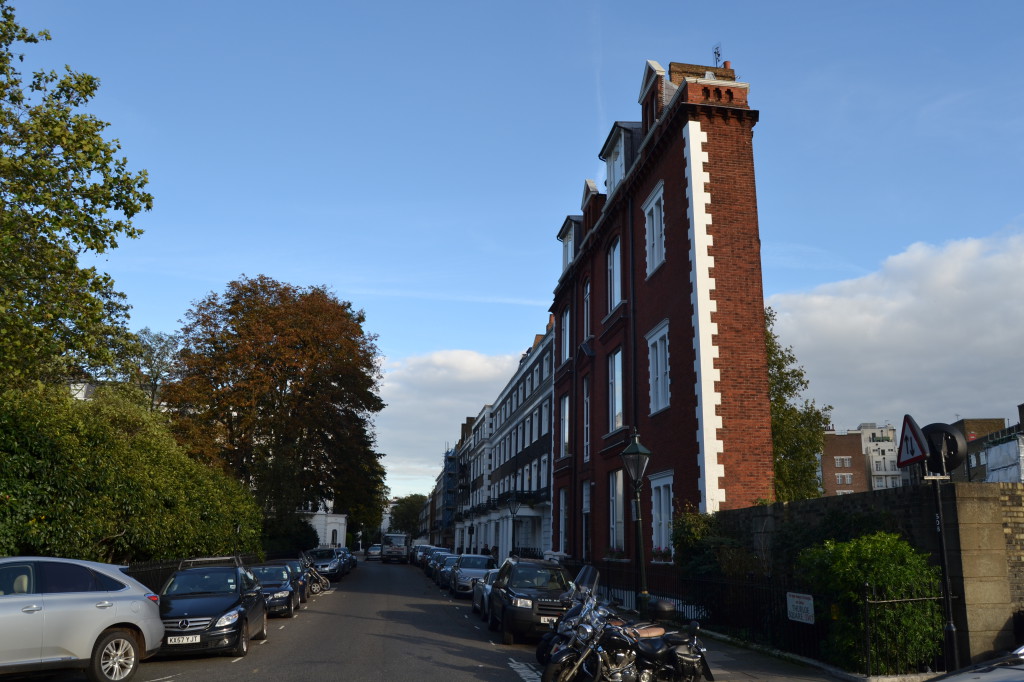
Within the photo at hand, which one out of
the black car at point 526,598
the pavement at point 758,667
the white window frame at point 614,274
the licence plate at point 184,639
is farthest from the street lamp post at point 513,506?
the licence plate at point 184,639

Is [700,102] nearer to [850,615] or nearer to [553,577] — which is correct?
[553,577]

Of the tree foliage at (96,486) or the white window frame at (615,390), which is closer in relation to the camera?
the tree foliage at (96,486)

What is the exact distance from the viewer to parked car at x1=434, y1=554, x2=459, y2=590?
33.0 meters

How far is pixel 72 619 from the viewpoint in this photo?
9.90m

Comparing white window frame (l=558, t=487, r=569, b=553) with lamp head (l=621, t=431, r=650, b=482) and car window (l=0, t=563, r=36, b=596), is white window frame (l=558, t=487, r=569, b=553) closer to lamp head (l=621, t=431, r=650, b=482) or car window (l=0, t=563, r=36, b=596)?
lamp head (l=621, t=431, r=650, b=482)

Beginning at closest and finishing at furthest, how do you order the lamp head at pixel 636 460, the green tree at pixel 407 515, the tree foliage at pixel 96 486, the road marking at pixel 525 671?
the road marking at pixel 525 671, the lamp head at pixel 636 460, the tree foliage at pixel 96 486, the green tree at pixel 407 515

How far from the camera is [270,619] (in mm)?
20250

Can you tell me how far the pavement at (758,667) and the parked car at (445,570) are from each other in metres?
19.9

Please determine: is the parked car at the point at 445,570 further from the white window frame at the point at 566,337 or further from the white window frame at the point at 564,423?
the white window frame at the point at 566,337

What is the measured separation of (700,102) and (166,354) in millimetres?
47200

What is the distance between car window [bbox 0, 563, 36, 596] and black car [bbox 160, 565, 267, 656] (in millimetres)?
3283

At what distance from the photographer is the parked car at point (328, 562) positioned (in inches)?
1428

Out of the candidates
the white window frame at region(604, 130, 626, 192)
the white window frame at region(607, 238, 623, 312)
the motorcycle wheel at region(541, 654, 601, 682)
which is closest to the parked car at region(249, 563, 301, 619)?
the motorcycle wheel at region(541, 654, 601, 682)

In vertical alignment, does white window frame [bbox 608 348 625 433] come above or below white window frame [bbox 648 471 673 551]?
above
